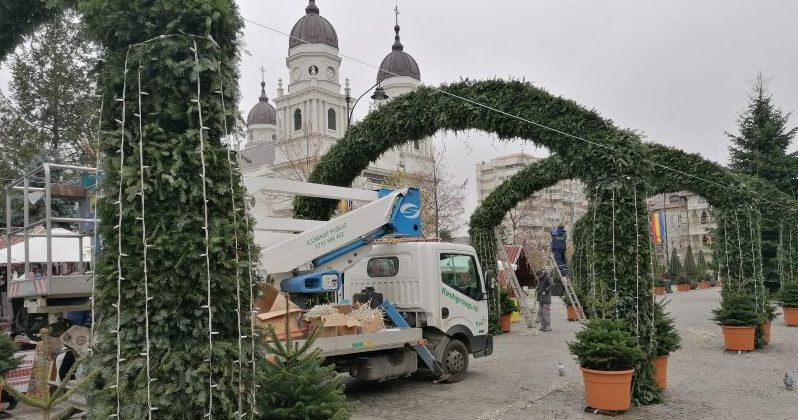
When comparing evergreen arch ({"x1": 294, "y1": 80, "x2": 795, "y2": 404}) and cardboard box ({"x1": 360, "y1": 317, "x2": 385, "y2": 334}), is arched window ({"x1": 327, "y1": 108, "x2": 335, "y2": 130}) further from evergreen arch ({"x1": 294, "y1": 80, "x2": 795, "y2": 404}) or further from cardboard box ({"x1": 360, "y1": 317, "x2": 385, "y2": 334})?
cardboard box ({"x1": 360, "y1": 317, "x2": 385, "y2": 334})

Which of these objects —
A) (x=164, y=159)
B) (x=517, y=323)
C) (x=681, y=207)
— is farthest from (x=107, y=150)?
(x=681, y=207)

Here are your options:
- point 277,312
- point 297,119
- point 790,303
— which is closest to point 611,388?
point 277,312

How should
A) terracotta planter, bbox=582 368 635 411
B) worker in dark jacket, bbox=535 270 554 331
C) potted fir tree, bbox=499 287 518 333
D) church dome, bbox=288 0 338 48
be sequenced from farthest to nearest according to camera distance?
church dome, bbox=288 0 338 48, potted fir tree, bbox=499 287 518 333, worker in dark jacket, bbox=535 270 554 331, terracotta planter, bbox=582 368 635 411

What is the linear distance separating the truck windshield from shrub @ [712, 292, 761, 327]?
236 inches

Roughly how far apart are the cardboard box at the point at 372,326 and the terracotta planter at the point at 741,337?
8311 millimetres

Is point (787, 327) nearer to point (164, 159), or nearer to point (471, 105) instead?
point (471, 105)

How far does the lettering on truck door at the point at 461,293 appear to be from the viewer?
1023cm

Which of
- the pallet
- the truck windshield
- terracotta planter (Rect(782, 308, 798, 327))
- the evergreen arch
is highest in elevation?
the evergreen arch

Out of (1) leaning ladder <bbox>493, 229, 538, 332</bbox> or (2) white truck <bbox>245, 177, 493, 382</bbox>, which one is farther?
(1) leaning ladder <bbox>493, 229, 538, 332</bbox>

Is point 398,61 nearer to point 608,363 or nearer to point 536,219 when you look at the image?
point 536,219

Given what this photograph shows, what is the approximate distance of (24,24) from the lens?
7496 mm

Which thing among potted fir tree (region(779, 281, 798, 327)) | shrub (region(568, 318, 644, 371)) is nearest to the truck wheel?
shrub (region(568, 318, 644, 371))

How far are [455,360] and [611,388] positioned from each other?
3.16m

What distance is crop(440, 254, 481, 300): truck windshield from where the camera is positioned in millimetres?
10391
